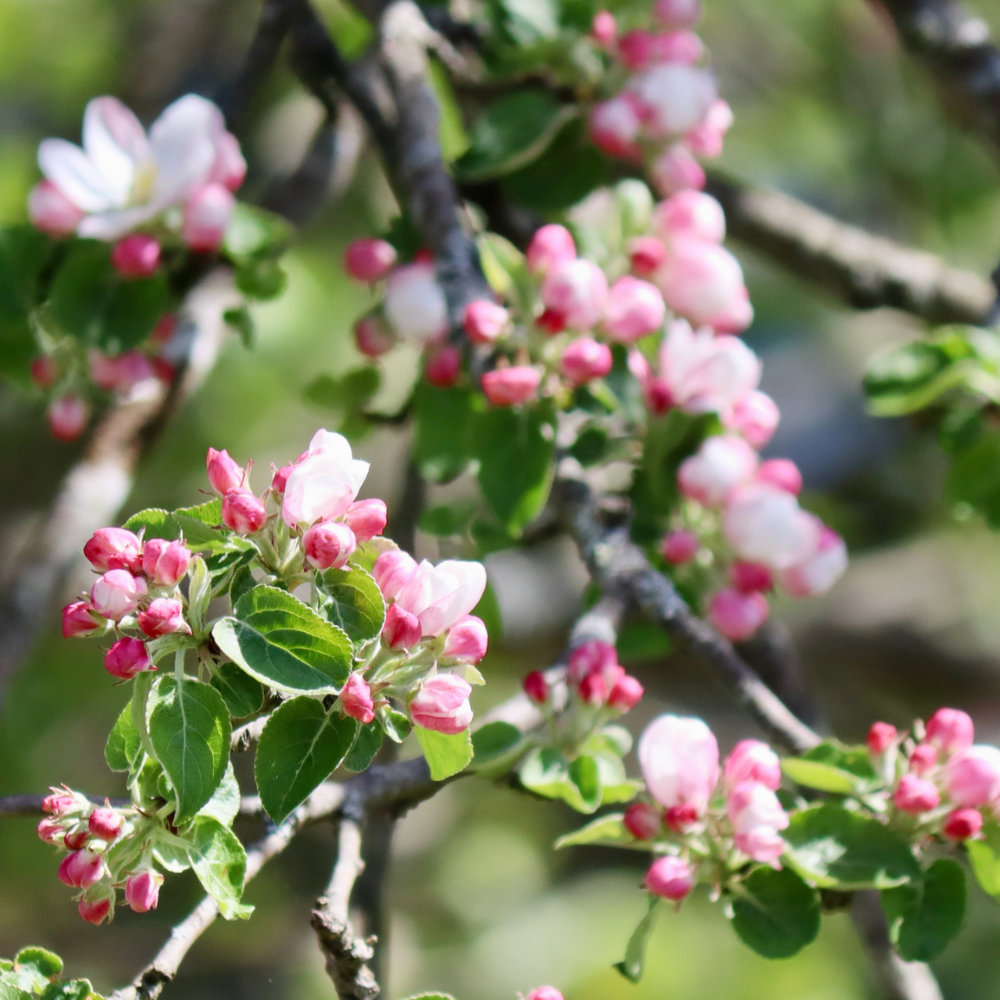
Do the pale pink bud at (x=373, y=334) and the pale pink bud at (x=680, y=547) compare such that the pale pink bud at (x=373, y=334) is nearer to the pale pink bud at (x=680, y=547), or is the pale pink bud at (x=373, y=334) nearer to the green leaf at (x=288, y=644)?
the pale pink bud at (x=680, y=547)

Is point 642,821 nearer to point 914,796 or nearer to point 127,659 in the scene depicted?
point 914,796

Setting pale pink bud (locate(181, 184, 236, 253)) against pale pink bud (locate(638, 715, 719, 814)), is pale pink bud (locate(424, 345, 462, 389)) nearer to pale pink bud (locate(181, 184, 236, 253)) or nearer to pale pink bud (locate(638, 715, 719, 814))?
pale pink bud (locate(181, 184, 236, 253))

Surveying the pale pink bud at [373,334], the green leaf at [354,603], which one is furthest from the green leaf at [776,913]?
the pale pink bud at [373,334]

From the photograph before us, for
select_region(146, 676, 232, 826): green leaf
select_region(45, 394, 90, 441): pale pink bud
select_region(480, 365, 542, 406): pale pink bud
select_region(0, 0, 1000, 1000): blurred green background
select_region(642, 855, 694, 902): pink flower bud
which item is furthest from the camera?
select_region(0, 0, 1000, 1000): blurred green background

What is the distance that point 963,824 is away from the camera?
867 mm

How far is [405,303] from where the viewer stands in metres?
1.20

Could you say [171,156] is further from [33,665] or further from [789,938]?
[33,665]

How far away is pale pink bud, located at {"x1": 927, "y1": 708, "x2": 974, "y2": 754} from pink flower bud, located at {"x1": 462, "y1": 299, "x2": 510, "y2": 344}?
1.45 feet

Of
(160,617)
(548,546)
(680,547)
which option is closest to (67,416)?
(680,547)

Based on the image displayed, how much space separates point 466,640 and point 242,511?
0.14 metres

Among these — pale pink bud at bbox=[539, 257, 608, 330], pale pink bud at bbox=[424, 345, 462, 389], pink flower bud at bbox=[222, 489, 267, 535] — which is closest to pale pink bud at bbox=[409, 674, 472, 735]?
pink flower bud at bbox=[222, 489, 267, 535]

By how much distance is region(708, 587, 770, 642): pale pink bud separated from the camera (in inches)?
45.9

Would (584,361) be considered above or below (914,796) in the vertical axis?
above

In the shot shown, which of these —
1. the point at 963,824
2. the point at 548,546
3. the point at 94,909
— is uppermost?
the point at 94,909
